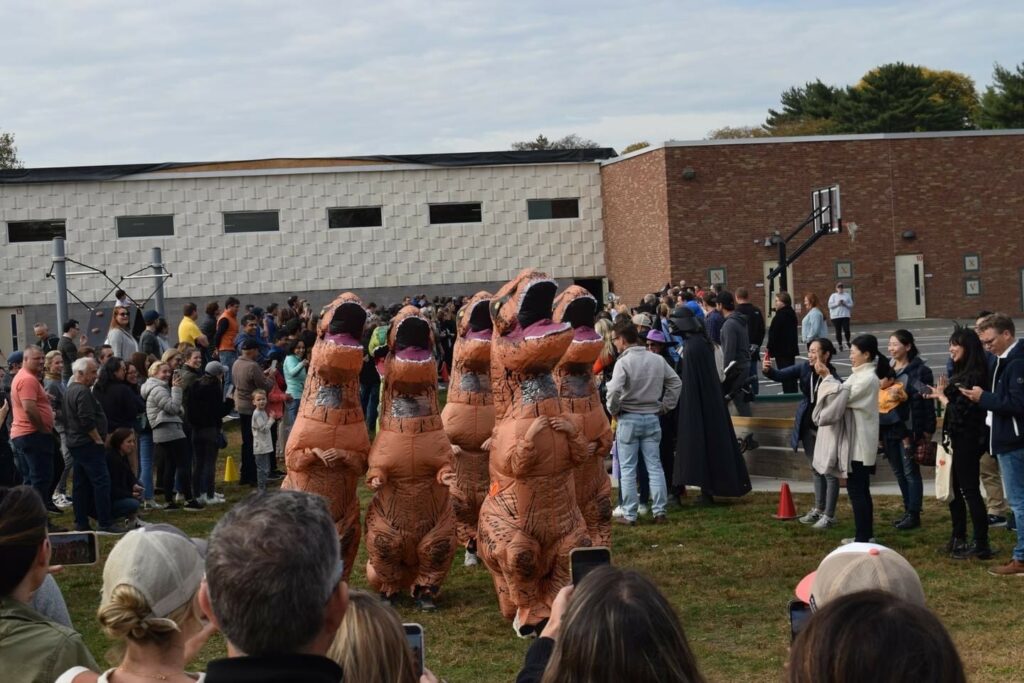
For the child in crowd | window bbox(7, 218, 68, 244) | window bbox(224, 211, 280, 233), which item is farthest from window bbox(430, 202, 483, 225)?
the child in crowd

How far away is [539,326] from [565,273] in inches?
1188

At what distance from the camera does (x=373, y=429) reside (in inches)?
727

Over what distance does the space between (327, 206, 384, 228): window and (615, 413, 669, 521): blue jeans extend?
86.3ft

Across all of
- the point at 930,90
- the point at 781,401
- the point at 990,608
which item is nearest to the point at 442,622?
the point at 990,608

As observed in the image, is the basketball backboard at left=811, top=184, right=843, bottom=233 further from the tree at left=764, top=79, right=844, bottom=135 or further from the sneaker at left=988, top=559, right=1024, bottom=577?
the tree at left=764, top=79, right=844, bottom=135

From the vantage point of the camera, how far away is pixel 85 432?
1144 centimetres

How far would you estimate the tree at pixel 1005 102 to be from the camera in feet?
198

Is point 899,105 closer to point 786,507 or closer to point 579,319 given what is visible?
point 786,507

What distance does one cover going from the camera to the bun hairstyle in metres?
3.87

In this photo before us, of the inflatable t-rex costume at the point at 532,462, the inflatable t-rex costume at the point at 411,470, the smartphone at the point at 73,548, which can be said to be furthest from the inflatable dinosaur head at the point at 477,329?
the smartphone at the point at 73,548

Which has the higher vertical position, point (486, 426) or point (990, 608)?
point (486, 426)

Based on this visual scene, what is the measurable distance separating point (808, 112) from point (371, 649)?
2790 inches

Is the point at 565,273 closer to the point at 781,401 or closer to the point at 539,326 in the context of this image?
the point at 781,401

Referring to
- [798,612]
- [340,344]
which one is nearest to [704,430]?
[340,344]
